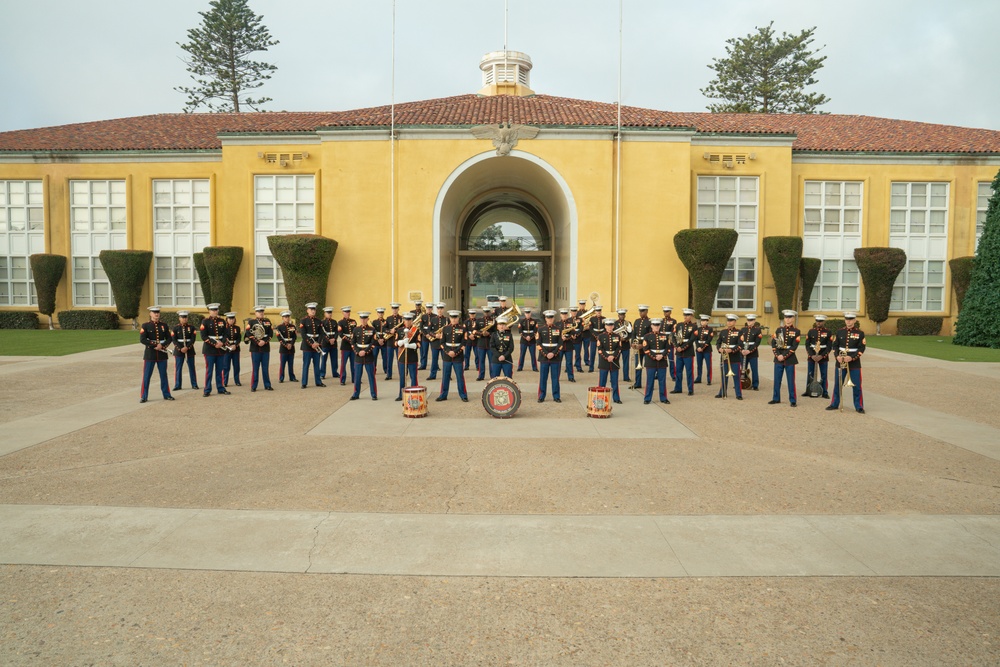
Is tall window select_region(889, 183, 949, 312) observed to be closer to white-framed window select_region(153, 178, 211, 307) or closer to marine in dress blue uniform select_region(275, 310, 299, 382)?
marine in dress blue uniform select_region(275, 310, 299, 382)

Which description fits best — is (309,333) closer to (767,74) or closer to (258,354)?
(258,354)

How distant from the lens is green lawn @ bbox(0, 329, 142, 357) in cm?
2000

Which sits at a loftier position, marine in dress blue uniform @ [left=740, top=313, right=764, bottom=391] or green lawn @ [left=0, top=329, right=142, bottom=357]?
marine in dress blue uniform @ [left=740, top=313, right=764, bottom=391]

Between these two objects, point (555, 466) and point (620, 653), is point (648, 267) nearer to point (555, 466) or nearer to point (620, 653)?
point (555, 466)

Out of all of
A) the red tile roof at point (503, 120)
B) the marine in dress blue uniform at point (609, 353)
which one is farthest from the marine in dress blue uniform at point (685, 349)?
the red tile roof at point (503, 120)

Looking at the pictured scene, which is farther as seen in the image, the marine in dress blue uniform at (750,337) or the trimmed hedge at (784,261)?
the trimmed hedge at (784,261)

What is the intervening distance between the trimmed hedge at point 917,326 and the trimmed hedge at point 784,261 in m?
5.73

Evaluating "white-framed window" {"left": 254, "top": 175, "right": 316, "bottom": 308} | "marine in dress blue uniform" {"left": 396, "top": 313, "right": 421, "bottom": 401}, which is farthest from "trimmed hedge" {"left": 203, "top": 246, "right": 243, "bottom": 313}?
"marine in dress blue uniform" {"left": 396, "top": 313, "right": 421, "bottom": 401}

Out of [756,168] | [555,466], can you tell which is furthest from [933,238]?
[555,466]

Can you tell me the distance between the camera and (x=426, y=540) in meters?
5.77

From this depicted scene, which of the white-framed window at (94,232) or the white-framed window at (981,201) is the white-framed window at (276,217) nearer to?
the white-framed window at (94,232)

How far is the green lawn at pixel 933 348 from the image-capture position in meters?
19.9

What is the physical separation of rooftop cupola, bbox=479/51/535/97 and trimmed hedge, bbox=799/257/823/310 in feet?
50.5

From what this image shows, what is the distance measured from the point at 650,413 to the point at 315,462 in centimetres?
622
